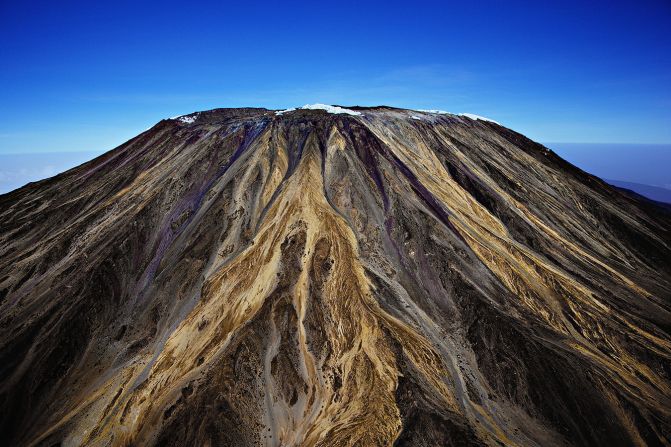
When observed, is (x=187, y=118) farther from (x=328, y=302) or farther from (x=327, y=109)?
(x=328, y=302)

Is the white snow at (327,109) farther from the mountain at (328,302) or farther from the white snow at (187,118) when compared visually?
the white snow at (187,118)

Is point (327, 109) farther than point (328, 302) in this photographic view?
Yes

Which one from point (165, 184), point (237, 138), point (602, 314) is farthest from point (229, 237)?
point (602, 314)

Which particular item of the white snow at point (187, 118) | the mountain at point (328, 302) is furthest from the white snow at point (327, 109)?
the white snow at point (187, 118)

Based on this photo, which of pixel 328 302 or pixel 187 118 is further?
pixel 187 118

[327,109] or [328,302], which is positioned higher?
[327,109]

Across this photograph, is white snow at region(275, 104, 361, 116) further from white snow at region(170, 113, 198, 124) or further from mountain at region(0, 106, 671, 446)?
white snow at region(170, 113, 198, 124)

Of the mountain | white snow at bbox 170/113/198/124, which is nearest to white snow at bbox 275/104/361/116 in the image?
the mountain

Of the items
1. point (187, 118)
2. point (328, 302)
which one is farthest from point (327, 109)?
point (328, 302)

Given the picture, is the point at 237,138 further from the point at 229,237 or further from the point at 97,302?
the point at 97,302
